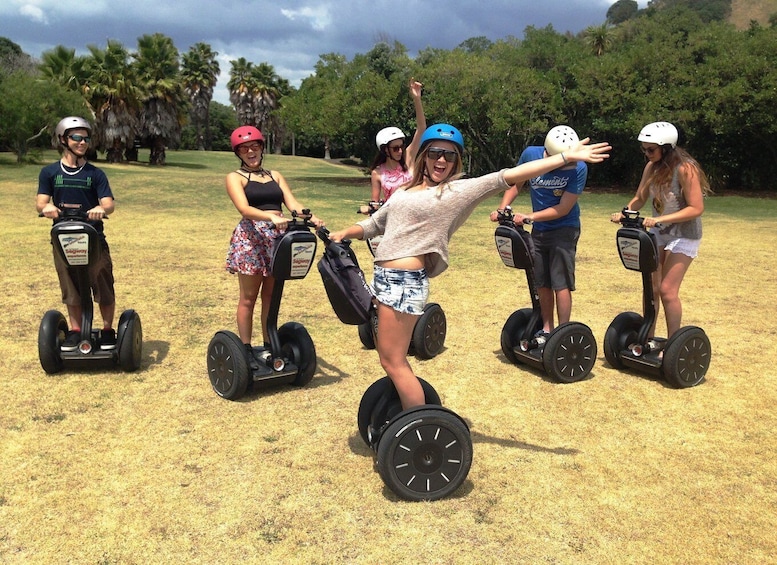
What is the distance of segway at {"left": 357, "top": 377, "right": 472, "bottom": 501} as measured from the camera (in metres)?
3.35

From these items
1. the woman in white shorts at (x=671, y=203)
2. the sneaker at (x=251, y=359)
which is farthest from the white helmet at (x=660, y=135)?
the sneaker at (x=251, y=359)

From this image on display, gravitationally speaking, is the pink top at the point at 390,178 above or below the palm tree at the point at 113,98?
below

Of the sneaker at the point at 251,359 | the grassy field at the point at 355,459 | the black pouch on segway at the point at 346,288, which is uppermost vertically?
the black pouch on segway at the point at 346,288

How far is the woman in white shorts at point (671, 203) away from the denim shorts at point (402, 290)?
2472mm

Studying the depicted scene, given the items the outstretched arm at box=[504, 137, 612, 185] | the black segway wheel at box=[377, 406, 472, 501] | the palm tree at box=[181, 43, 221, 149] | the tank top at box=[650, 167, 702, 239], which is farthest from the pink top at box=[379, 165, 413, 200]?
the palm tree at box=[181, 43, 221, 149]

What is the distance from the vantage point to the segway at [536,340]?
5047 mm

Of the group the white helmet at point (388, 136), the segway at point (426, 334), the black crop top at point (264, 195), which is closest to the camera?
the black crop top at point (264, 195)

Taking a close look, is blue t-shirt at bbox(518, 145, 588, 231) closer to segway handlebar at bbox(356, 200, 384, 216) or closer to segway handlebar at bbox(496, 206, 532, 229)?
segway handlebar at bbox(496, 206, 532, 229)

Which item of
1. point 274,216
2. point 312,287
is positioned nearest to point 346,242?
point 274,216

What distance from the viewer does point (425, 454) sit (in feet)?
11.2

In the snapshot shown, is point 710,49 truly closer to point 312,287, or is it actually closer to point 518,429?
point 312,287

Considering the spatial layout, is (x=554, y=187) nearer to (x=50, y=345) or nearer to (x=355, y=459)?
(x=355, y=459)

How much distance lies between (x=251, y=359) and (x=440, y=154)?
249 centimetres

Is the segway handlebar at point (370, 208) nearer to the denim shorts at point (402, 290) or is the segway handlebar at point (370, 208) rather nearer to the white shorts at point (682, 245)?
the denim shorts at point (402, 290)
